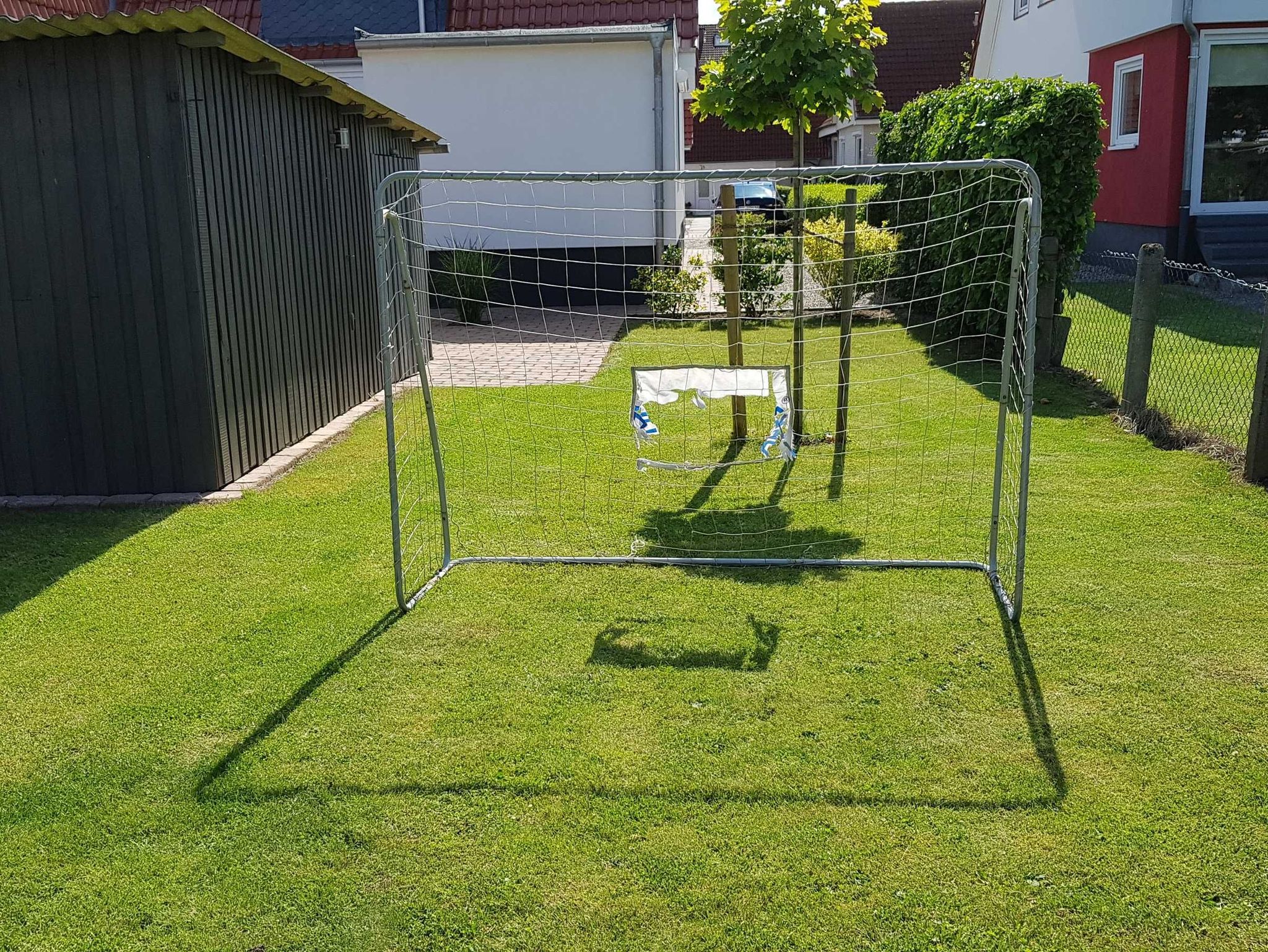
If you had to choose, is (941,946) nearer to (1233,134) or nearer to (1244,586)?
(1244,586)

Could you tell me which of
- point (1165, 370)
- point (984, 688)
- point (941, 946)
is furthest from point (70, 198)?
point (1165, 370)

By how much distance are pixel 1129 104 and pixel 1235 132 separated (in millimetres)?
2019

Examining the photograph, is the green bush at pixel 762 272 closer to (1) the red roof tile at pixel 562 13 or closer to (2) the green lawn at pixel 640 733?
(1) the red roof tile at pixel 562 13

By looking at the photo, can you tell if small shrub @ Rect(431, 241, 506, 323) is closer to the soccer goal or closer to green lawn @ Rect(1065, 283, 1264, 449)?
the soccer goal

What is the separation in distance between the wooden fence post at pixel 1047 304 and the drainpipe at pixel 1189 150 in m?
5.88

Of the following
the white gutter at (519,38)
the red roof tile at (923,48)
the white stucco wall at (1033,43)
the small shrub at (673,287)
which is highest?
the red roof tile at (923,48)

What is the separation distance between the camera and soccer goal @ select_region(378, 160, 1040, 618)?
5.37 m

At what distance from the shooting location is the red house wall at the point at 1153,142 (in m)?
14.2

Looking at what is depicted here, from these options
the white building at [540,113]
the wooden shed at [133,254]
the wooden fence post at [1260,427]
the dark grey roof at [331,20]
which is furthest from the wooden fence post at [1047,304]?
the dark grey roof at [331,20]

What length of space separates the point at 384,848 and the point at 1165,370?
8073 mm

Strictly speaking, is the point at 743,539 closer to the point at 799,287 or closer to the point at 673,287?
the point at 799,287

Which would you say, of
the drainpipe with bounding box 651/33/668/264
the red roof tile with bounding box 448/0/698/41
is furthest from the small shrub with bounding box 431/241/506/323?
the red roof tile with bounding box 448/0/698/41

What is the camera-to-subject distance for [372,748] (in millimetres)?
3824

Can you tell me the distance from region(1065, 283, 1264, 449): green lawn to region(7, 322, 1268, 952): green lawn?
140cm
